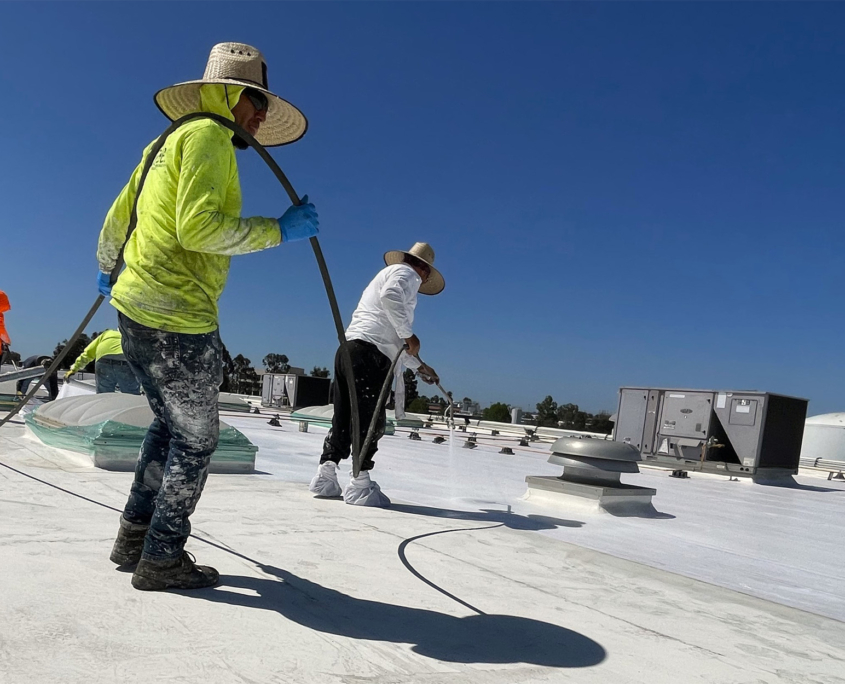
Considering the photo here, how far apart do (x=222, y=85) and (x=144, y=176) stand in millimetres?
384

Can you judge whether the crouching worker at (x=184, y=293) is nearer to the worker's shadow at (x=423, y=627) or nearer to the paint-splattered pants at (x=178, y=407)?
the paint-splattered pants at (x=178, y=407)

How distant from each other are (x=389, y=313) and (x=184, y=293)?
2.01 meters

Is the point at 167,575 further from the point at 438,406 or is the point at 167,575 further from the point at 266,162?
the point at 438,406

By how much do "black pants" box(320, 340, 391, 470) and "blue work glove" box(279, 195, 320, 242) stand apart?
1.86 m

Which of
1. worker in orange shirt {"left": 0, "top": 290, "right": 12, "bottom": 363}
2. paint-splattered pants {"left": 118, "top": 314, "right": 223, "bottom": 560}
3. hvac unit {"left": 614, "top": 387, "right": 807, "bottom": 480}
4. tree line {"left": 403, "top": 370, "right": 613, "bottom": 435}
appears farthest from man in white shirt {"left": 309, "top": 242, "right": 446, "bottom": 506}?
tree line {"left": 403, "top": 370, "right": 613, "bottom": 435}

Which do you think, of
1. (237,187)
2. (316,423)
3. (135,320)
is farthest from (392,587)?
(316,423)

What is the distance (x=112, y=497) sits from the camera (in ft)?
11.0

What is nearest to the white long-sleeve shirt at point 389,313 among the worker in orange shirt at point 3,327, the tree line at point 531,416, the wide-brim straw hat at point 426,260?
the wide-brim straw hat at point 426,260

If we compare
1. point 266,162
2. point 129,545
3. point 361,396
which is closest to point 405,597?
point 129,545

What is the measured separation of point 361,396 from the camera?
13.3 ft

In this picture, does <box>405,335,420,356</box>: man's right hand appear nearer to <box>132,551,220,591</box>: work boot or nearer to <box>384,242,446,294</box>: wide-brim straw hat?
<box>384,242,446,294</box>: wide-brim straw hat

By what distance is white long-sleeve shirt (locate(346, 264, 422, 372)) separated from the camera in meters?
4.02

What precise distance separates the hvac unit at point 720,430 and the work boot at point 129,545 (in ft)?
27.2

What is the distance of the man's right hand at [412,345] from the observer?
408 cm
